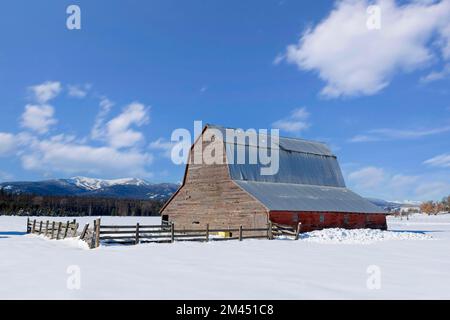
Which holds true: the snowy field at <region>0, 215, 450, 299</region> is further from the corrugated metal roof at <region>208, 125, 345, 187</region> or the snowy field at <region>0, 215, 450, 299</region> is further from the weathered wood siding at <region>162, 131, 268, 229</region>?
the corrugated metal roof at <region>208, 125, 345, 187</region>

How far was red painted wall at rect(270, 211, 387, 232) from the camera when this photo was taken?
112 ft

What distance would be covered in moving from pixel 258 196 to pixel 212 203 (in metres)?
4.86

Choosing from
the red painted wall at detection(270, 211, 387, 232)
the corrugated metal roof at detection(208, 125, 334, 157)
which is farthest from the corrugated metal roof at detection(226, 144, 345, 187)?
the red painted wall at detection(270, 211, 387, 232)

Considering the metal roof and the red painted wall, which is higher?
the metal roof

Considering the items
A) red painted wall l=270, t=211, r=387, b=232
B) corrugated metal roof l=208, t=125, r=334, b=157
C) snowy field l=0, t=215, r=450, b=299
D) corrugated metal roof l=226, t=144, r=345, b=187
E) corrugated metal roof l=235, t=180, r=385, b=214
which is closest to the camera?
snowy field l=0, t=215, r=450, b=299

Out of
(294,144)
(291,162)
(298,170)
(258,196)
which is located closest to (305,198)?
(258,196)

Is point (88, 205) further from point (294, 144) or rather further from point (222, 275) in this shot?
point (222, 275)

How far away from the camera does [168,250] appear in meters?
21.4

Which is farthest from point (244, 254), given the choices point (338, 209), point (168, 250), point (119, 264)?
point (338, 209)

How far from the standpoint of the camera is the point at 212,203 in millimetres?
37844

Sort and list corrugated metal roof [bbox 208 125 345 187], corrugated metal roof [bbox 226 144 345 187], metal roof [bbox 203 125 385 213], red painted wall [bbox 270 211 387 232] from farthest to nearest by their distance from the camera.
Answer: corrugated metal roof [bbox 208 125 345 187] < corrugated metal roof [bbox 226 144 345 187] < metal roof [bbox 203 125 385 213] < red painted wall [bbox 270 211 387 232]

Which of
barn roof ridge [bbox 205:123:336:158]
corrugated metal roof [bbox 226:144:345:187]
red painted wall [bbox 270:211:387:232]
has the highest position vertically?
→ barn roof ridge [bbox 205:123:336:158]

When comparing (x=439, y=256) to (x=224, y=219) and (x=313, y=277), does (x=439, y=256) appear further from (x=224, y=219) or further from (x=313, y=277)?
(x=224, y=219)
